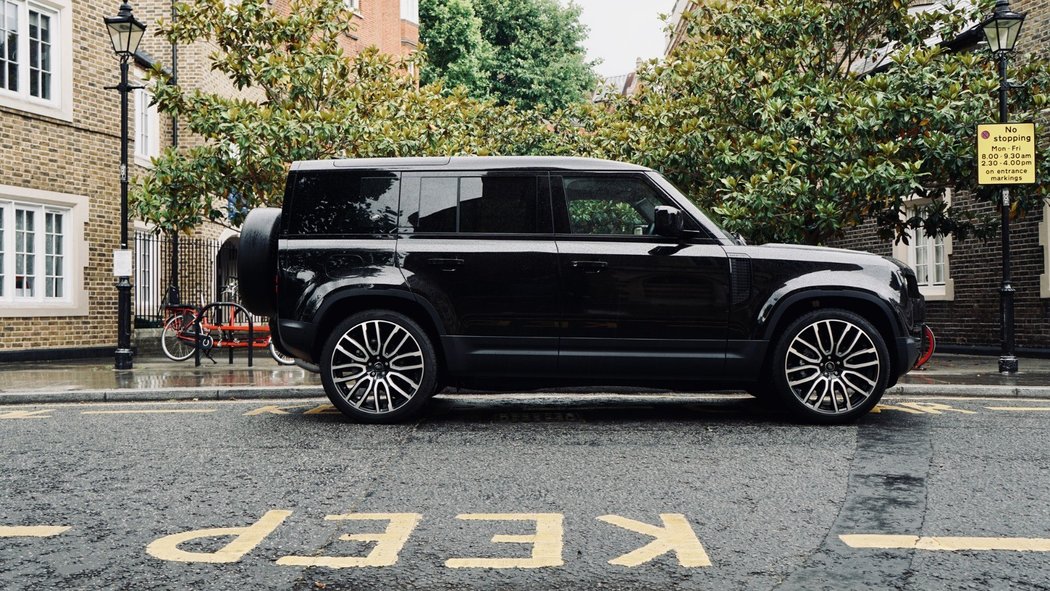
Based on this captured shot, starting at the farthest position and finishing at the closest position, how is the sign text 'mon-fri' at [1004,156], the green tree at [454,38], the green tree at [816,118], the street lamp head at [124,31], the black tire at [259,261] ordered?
the green tree at [454,38], the street lamp head at [124,31], the green tree at [816,118], the sign text 'mon-fri' at [1004,156], the black tire at [259,261]

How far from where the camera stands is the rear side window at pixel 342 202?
7.83 metres

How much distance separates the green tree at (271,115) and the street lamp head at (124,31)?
1468 millimetres

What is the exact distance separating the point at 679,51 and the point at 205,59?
14506 millimetres

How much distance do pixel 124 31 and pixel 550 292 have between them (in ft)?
32.9

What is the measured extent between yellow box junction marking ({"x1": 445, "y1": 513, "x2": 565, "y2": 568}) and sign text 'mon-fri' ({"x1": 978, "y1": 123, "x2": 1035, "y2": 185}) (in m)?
10.5

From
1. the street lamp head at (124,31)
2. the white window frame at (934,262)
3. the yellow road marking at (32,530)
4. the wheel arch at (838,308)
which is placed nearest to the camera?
the yellow road marking at (32,530)

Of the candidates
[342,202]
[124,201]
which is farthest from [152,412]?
[124,201]

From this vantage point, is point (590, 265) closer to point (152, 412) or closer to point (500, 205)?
point (500, 205)

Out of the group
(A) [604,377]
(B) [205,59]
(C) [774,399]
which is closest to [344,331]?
(A) [604,377]

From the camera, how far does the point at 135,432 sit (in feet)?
25.4

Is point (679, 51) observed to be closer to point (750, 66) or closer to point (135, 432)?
point (750, 66)

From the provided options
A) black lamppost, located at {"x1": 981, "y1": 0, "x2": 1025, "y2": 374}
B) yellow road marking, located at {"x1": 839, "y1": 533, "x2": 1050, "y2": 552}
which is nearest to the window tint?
yellow road marking, located at {"x1": 839, "y1": 533, "x2": 1050, "y2": 552}

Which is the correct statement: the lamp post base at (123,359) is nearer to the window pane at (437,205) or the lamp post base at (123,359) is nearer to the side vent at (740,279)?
the window pane at (437,205)

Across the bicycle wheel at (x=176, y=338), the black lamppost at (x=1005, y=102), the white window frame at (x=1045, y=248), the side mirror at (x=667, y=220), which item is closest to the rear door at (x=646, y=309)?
the side mirror at (x=667, y=220)
